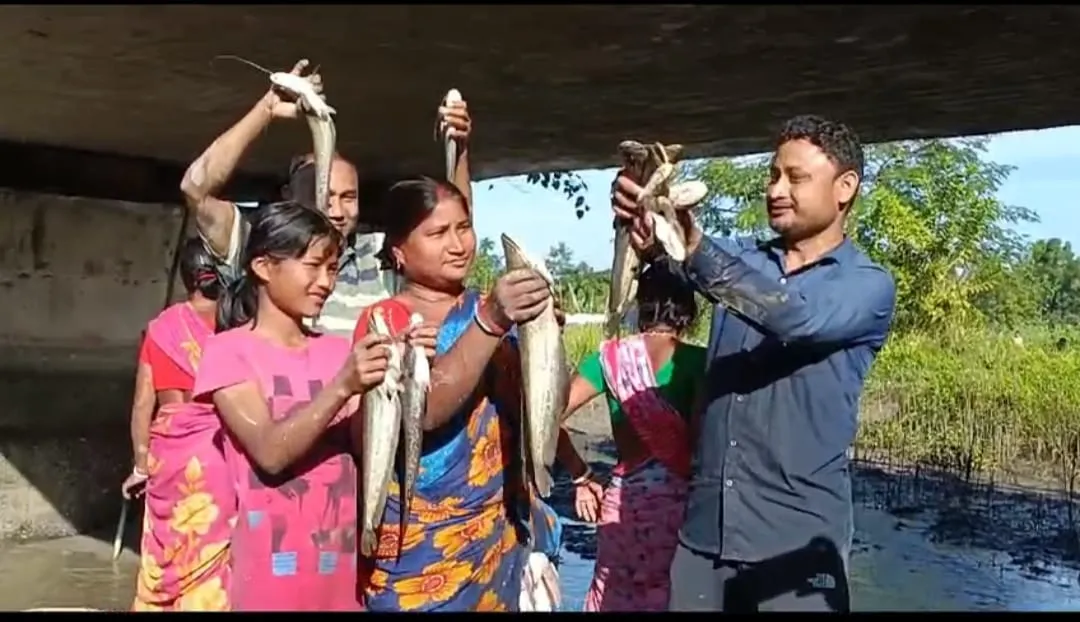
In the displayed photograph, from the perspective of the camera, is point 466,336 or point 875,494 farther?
point 875,494

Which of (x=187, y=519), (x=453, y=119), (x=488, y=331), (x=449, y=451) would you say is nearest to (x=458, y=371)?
(x=488, y=331)

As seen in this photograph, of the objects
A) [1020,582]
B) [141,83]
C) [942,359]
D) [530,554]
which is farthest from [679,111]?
[942,359]

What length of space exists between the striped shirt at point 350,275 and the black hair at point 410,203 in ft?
0.58

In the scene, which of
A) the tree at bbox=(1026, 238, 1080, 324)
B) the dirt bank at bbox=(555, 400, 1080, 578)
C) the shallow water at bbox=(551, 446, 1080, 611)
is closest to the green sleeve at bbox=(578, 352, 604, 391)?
the shallow water at bbox=(551, 446, 1080, 611)

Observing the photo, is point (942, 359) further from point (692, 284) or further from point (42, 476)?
point (692, 284)

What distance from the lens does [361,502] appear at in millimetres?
2889

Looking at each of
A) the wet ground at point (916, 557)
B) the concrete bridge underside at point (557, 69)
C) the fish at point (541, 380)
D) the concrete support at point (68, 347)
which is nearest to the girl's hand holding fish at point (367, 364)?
the fish at point (541, 380)

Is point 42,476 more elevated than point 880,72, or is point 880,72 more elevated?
point 880,72

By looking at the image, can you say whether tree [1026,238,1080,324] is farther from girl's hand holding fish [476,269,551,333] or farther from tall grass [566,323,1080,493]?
girl's hand holding fish [476,269,551,333]

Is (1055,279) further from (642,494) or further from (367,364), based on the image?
(367,364)

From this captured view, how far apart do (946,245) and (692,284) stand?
53.0 feet

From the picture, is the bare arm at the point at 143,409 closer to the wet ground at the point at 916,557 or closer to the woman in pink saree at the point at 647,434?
the woman in pink saree at the point at 647,434

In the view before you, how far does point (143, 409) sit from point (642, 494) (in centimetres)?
143

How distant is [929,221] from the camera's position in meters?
18.4
